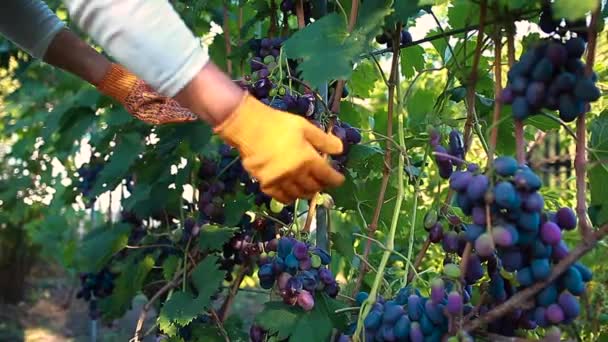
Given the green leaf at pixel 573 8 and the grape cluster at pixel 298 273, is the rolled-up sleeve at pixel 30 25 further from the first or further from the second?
the green leaf at pixel 573 8

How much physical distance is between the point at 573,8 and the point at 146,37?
0.44m

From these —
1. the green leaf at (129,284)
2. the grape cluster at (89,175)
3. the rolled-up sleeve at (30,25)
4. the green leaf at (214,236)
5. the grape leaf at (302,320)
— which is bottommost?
the green leaf at (129,284)

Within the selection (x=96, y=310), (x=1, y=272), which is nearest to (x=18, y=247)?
(x=1, y=272)

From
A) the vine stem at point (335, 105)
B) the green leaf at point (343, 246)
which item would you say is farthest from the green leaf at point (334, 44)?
the green leaf at point (343, 246)

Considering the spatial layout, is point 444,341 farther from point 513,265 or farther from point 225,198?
point 225,198

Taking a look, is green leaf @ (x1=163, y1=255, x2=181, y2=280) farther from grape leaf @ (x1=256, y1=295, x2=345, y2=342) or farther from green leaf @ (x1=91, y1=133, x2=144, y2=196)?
grape leaf @ (x1=256, y1=295, x2=345, y2=342)

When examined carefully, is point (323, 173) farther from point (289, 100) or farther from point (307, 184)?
point (289, 100)

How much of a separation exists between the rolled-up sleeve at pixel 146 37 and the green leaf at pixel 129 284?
1077 mm

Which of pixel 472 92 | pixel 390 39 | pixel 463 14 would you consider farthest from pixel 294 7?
pixel 472 92

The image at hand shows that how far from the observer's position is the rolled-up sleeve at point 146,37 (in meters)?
0.85

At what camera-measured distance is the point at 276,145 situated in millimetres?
869

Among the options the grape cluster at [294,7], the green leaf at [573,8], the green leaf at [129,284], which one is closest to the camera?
the green leaf at [573,8]

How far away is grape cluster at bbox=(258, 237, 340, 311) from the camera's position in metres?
1.11

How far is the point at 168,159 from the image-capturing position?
1.77 m
